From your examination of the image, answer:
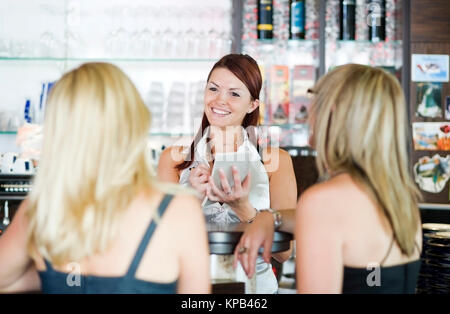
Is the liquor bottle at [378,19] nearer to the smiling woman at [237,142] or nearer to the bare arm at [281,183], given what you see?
the smiling woman at [237,142]

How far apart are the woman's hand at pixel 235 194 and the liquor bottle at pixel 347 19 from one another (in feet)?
6.86

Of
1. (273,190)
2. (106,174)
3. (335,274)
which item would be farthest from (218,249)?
(273,190)

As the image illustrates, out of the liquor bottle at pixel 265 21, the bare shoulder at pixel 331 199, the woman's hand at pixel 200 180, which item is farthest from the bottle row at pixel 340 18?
the bare shoulder at pixel 331 199

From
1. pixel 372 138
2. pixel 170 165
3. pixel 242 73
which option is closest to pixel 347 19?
pixel 242 73

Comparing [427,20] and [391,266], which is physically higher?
[427,20]

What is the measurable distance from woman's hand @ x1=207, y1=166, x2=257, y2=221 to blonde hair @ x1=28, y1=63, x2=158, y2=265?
62 cm

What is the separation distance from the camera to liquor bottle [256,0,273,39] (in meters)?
3.69

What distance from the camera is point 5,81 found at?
12.9 feet

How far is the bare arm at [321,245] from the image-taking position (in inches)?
53.1

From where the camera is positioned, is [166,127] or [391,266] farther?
[166,127]

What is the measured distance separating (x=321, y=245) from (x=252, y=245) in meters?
0.27

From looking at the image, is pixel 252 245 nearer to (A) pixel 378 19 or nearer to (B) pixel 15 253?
(B) pixel 15 253

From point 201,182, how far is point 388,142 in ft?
2.37
